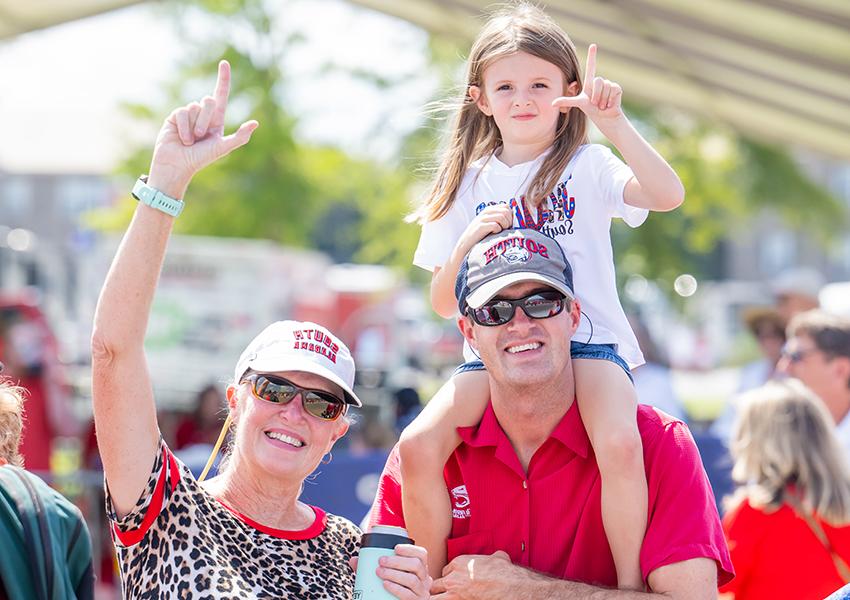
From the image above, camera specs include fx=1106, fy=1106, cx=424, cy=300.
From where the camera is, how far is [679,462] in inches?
125

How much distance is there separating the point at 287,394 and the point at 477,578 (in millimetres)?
755

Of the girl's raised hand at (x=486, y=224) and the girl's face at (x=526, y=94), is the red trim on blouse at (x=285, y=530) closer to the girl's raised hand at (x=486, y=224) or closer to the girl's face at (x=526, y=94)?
the girl's raised hand at (x=486, y=224)

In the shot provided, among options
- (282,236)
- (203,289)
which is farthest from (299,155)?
(203,289)

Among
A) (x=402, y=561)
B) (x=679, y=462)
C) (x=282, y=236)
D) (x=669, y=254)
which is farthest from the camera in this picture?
(x=282, y=236)

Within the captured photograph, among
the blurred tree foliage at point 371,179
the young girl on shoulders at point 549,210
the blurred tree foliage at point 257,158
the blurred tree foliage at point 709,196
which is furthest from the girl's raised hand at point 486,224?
the blurred tree foliage at point 257,158

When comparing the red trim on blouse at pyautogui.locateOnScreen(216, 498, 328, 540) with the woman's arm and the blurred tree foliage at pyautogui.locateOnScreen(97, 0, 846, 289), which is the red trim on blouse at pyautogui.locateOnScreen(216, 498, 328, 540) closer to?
the woman's arm

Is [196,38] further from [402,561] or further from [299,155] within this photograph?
[402,561]

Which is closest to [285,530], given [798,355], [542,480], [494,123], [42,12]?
[542,480]

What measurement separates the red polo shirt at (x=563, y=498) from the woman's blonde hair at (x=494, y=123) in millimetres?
741

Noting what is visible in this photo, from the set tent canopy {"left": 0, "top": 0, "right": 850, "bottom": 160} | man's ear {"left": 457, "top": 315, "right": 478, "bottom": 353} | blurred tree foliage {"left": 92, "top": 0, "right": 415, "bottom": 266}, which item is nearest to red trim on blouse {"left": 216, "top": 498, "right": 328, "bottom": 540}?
man's ear {"left": 457, "top": 315, "right": 478, "bottom": 353}

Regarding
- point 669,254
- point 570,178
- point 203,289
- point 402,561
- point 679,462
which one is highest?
point 669,254

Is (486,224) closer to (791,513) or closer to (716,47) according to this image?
(791,513)

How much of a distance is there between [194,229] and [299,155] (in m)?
3.35

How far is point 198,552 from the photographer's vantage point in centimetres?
289
